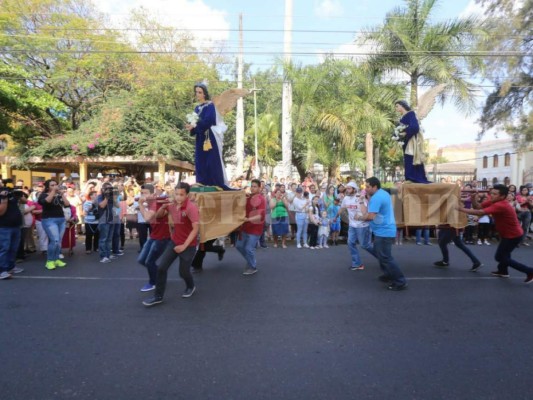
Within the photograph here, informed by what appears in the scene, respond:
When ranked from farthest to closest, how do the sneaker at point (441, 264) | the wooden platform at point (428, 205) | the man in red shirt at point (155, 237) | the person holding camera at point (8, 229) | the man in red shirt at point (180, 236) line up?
the sneaker at point (441, 264) → the wooden platform at point (428, 205) → the person holding camera at point (8, 229) → the man in red shirt at point (155, 237) → the man in red shirt at point (180, 236)

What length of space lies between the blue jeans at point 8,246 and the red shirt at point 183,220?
3.38m

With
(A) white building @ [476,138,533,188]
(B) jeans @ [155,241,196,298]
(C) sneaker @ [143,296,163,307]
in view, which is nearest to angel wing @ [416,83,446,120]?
(B) jeans @ [155,241,196,298]

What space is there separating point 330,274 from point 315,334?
291 cm

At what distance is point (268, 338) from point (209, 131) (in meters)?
3.48

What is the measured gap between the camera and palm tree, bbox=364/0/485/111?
47.8 feet

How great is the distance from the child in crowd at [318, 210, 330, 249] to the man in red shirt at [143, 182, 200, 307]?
5.72 meters

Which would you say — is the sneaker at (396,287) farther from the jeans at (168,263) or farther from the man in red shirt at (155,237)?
the man in red shirt at (155,237)

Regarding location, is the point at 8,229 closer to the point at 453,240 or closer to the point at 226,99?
the point at 226,99

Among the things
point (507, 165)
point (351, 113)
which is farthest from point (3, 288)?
point (507, 165)

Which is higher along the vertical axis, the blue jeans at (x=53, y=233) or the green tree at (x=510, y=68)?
the green tree at (x=510, y=68)

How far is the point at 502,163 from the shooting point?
120 ft

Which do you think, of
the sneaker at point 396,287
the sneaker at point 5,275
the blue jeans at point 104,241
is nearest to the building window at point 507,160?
the sneaker at point 396,287

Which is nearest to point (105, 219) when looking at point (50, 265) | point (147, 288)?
point (50, 265)

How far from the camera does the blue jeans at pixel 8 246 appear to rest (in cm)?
670
